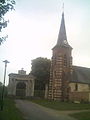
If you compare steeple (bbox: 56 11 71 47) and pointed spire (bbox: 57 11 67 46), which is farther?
pointed spire (bbox: 57 11 67 46)

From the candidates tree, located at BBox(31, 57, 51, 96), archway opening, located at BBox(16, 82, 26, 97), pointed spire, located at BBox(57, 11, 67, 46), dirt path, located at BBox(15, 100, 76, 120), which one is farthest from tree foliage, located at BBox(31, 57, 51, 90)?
dirt path, located at BBox(15, 100, 76, 120)

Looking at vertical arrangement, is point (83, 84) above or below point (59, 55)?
below

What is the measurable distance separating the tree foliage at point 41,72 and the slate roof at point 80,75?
14430 mm

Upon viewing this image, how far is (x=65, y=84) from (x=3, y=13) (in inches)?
1777

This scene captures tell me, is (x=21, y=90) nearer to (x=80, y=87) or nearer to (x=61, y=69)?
(x=61, y=69)

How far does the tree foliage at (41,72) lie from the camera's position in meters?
73.1

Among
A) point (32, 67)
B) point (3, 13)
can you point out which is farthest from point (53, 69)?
point (3, 13)

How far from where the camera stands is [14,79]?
228 ft

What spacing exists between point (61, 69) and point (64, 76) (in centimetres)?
175

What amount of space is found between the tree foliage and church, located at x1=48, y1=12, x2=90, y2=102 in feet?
46.0

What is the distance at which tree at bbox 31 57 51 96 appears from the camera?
73.1 metres

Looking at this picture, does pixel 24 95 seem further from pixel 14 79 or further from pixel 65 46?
pixel 65 46

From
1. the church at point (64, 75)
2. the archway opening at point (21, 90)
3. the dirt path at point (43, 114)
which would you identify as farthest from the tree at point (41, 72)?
the dirt path at point (43, 114)

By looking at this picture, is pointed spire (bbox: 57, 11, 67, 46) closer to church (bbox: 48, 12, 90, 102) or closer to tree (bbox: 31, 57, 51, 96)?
church (bbox: 48, 12, 90, 102)
